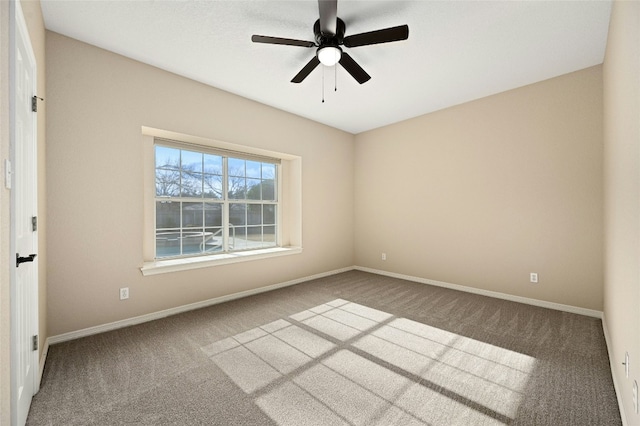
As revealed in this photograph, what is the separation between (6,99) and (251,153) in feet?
9.96

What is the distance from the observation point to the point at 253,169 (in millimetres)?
4336

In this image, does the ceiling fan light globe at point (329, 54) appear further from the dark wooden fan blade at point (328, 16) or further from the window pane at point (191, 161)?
the window pane at point (191, 161)

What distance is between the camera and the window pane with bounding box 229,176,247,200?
13.3 ft

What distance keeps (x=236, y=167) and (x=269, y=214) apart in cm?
96

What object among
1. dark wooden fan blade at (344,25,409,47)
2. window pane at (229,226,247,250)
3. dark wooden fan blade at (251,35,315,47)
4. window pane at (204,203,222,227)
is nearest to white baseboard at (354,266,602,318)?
window pane at (229,226,247,250)

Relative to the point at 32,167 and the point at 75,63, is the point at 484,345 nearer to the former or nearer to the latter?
the point at 32,167

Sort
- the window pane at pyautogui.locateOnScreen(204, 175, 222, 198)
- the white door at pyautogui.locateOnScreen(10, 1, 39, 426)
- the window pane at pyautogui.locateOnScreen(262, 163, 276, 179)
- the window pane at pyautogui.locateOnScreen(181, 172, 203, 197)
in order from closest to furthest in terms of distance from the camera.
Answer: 1. the white door at pyautogui.locateOnScreen(10, 1, 39, 426)
2. the window pane at pyautogui.locateOnScreen(181, 172, 203, 197)
3. the window pane at pyautogui.locateOnScreen(204, 175, 222, 198)
4. the window pane at pyautogui.locateOnScreen(262, 163, 276, 179)

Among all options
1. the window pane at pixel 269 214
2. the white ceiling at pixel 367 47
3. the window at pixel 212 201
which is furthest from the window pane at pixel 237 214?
the white ceiling at pixel 367 47

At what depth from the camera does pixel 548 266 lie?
332 cm

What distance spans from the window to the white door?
1.51m

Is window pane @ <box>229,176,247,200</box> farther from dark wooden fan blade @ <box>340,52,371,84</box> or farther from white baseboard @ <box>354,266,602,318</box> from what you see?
white baseboard @ <box>354,266,602,318</box>

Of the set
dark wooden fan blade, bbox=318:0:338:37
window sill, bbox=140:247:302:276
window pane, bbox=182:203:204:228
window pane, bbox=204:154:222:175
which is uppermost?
dark wooden fan blade, bbox=318:0:338:37

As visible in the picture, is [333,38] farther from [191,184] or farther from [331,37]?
[191,184]

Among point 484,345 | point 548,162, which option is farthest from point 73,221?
point 548,162
